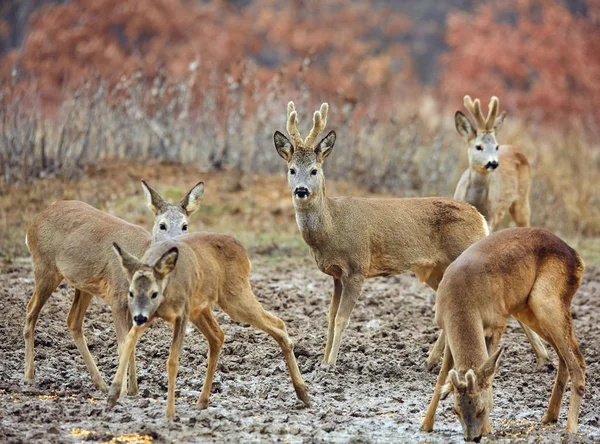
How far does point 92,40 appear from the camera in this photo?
2573 centimetres

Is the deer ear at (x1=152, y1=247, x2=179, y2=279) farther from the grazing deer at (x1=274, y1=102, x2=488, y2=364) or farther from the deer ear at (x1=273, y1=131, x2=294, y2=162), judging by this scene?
the deer ear at (x1=273, y1=131, x2=294, y2=162)

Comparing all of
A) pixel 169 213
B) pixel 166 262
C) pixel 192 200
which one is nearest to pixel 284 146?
pixel 192 200

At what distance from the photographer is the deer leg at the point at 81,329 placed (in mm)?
8273

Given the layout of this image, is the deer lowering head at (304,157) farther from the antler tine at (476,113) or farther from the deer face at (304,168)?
the antler tine at (476,113)

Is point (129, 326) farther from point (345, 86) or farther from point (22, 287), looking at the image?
point (345, 86)

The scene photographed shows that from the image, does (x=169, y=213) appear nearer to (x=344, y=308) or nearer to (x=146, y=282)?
(x=344, y=308)

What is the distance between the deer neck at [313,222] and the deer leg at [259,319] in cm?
165

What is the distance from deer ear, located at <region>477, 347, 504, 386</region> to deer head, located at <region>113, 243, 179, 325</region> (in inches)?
82.2

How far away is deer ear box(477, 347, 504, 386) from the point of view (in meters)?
6.77

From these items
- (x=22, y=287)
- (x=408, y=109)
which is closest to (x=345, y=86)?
(x=408, y=109)

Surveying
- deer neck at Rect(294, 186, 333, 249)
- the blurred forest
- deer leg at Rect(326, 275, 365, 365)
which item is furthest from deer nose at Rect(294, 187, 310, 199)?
the blurred forest

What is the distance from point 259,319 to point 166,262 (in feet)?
3.47

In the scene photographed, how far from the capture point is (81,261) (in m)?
8.32

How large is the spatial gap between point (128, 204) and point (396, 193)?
178 inches
